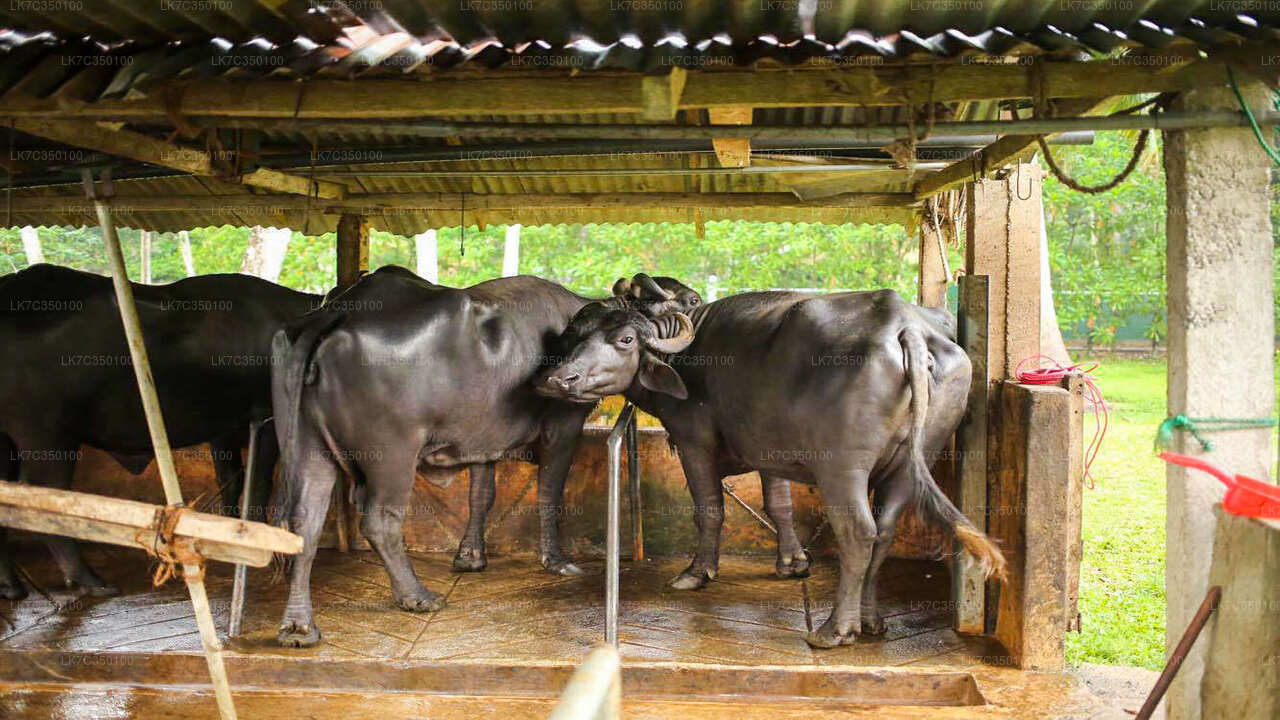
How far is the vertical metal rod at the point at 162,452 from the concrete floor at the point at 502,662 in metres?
0.79

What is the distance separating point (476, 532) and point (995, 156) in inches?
148

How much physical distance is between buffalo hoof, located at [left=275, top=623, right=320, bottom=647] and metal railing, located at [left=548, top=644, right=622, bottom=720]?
3378 millimetres

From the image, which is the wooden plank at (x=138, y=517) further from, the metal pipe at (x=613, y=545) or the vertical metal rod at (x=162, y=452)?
the metal pipe at (x=613, y=545)

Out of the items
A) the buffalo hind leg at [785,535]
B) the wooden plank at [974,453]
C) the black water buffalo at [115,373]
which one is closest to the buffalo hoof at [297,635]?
the black water buffalo at [115,373]

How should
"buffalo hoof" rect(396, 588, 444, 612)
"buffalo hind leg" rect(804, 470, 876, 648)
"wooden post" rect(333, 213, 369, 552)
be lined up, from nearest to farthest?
"buffalo hind leg" rect(804, 470, 876, 648), "buffalo hoof" rect(396, 588, 444, 612), "wooden post" rect(333, 213, 369, 552)

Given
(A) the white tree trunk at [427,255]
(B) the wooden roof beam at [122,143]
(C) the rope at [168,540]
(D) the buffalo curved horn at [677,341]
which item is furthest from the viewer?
(A) the white tree trunk at [427,255]

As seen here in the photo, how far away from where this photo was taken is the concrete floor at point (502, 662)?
4453mm

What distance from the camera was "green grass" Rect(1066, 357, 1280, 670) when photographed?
5973 mm

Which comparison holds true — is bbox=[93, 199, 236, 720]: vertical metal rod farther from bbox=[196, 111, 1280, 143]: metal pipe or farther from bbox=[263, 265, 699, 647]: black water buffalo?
bbox=[263, 265, 699, 647]: black water buffalo

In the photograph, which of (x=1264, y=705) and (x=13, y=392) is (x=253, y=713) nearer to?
(x=13, y=392)

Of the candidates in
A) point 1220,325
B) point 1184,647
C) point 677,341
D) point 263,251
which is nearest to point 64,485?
point 677,341

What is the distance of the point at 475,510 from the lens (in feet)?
20.6

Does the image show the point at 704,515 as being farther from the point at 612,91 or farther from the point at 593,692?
the point at 593,692

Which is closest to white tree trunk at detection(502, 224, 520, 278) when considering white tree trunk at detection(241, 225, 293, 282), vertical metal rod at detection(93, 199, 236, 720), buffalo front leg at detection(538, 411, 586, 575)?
white tree trunk at detection(241, 225, 293, 282)
